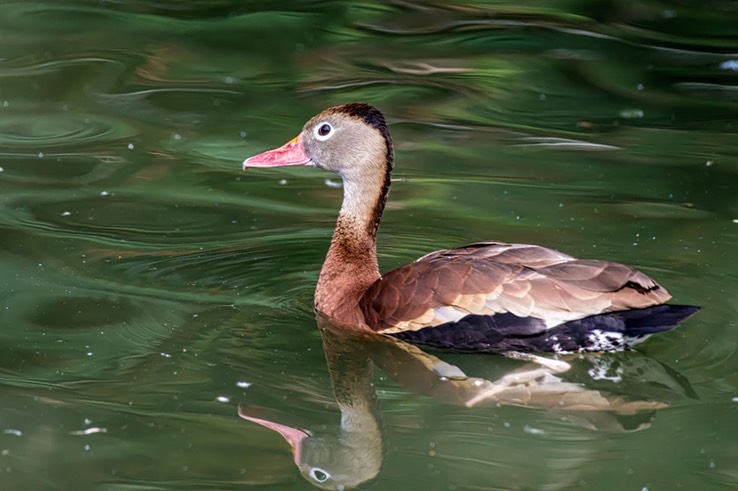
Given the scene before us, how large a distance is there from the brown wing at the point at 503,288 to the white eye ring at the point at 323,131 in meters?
1.03

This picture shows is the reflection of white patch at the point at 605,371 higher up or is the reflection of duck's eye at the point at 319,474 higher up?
the reflection of white patch at the point at 605,371

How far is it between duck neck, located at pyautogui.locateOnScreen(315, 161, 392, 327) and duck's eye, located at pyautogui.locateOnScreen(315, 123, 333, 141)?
258 mm

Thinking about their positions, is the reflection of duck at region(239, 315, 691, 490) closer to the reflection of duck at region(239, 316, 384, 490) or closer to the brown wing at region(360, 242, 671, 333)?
the reflection of duck at region(239, 316, 384, 490)

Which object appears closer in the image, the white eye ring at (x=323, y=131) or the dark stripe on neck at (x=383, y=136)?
the dark stripe on neck at (x=383, y=136)

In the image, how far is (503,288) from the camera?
6.33 m

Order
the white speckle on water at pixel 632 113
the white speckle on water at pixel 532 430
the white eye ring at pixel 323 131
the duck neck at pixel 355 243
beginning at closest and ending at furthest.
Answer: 1. the white speckle on water at pixel 532 430
2. the duck neck at pixel 355 243
3. the white eye ring at pixel 323 131
4. the white speckle on water at pixel 632 113

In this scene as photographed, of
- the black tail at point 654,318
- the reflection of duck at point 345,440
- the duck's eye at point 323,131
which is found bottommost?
the reflection of duck at point 345,440

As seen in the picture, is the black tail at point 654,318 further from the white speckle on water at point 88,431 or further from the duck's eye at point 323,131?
the white speckle on water at point 88,431

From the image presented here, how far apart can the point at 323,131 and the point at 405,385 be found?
1.78 metres

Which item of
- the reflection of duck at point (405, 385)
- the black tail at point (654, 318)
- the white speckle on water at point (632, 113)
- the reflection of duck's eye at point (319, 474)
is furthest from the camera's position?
the white speckle on water at point (632, 113)

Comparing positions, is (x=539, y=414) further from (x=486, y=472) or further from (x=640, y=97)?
(x=640, y=97)

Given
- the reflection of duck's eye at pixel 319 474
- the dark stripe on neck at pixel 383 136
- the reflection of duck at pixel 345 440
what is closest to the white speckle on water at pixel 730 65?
the dark stripe on neck at pixel 383 136

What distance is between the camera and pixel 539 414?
19.0ft

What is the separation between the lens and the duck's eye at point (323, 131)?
24.0 feet
